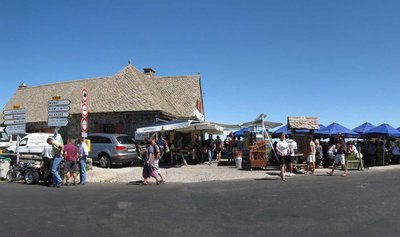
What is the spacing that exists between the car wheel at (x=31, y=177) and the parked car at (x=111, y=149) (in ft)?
16.5

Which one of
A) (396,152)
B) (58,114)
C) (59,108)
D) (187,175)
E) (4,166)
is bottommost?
(187,175)

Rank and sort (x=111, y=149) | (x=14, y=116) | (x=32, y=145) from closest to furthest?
(x=14, y=116) → (x=111, y=149) → (x=32, y=145)

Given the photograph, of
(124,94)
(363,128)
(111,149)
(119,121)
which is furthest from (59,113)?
(363,128)

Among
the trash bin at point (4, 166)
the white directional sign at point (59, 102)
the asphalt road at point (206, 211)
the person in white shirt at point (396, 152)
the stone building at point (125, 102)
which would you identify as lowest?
the asphalt road at point (206, 211)

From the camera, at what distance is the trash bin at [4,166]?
14.8 metres

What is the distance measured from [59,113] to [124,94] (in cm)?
1005

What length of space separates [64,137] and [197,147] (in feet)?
34.8

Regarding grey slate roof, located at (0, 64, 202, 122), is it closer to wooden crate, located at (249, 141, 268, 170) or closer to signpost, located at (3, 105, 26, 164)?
wooden crate, located at (249, 141, 268, 170)

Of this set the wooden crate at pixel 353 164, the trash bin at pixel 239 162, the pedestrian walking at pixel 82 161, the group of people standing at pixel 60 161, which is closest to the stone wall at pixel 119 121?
the trash bin at pixel 239 162

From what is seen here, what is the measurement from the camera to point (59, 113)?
1505 centimetres

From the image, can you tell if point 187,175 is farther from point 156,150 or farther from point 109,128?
point 109,128

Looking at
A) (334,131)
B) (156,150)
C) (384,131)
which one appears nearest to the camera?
(156,150)

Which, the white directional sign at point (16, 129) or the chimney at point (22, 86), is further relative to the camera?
the chimney at point (22, 86)

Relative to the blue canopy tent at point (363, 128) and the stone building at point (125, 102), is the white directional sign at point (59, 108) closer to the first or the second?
the stone building at point (125, 102)
